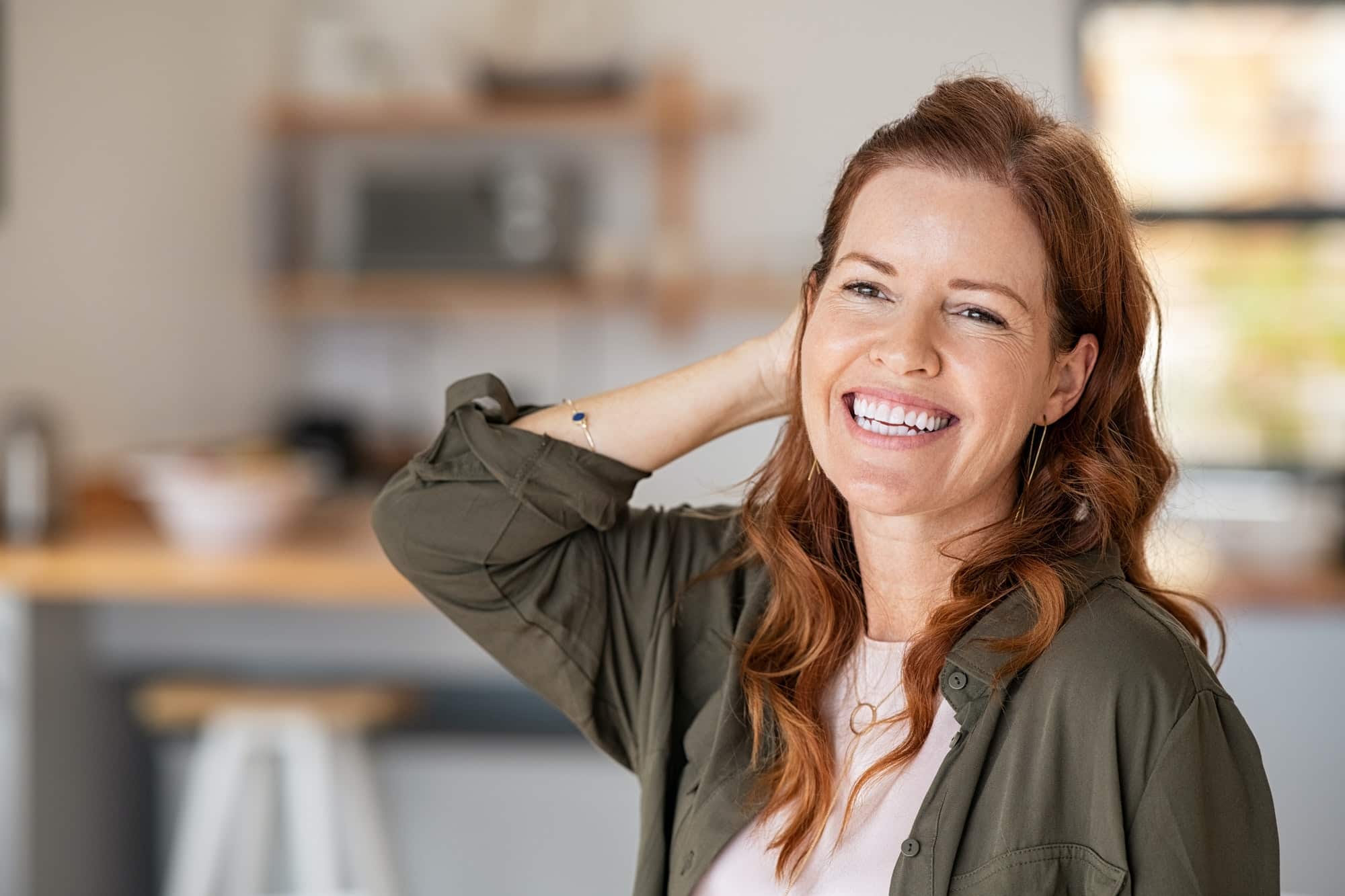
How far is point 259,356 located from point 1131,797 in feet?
12.3

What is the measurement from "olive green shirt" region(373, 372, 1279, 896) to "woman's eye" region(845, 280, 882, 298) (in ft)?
0.95

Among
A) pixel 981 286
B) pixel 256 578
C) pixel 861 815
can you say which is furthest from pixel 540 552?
pixel 256 578

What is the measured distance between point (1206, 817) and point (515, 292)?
130 inches

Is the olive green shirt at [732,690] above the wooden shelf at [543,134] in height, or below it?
below

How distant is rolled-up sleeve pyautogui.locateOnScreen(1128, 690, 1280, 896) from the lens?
1.02 metres

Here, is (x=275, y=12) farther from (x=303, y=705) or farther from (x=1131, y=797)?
(x=1131, y=797)

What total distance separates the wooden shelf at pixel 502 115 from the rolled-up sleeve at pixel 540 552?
277cm

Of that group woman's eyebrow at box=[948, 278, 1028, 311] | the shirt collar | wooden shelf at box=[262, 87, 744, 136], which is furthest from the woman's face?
wooden shelf at box=[262, 87, 744, 136]

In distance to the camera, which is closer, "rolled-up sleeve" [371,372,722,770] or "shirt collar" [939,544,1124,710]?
"shirt collar" [939,544,1124,710]

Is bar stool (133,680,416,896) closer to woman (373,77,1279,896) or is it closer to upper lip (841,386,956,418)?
woman (373,77,1279,896)

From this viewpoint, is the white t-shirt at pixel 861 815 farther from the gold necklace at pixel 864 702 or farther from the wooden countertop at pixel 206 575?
the wooden countertop at pixel 206 575

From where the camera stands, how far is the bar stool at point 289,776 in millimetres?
2809

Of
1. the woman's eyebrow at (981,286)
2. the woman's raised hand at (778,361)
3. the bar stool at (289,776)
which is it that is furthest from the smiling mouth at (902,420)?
the bar stool at (289,776)

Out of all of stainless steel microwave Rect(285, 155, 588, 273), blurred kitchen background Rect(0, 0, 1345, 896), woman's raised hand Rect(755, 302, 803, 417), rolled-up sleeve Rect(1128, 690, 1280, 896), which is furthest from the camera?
stainless steel microwave Rect(285, 155, 588, 273)
